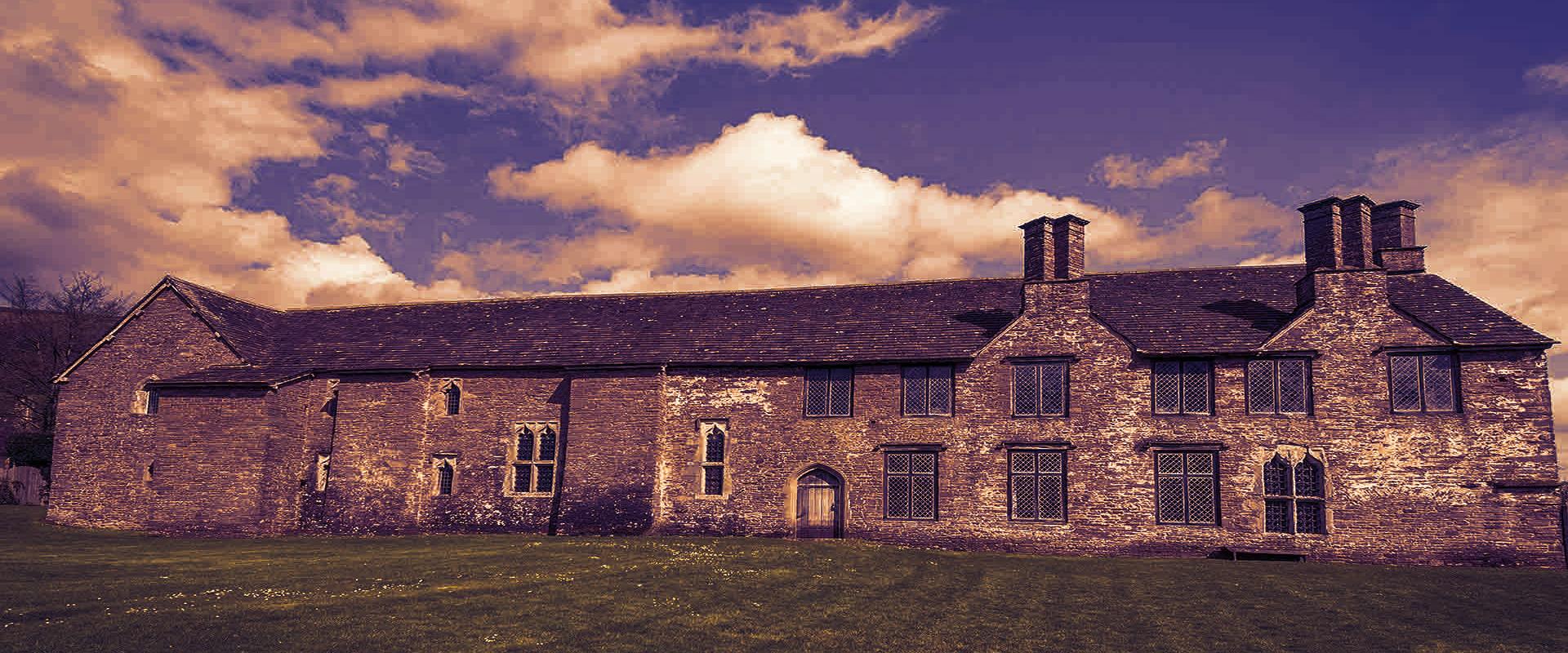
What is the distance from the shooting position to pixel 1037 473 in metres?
28.7

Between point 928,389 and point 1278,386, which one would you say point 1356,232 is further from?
point 928,389

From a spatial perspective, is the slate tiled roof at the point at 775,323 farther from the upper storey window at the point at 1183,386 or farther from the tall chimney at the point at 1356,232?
the tall chimney at the point at 1356,232

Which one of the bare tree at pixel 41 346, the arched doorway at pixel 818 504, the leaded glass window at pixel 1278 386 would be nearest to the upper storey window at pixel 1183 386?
the leaded glass window at pixel 1278 386

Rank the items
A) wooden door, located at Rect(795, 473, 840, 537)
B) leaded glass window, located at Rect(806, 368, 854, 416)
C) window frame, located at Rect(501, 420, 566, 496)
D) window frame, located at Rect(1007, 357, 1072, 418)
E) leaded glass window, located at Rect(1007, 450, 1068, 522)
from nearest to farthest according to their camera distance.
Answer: leaded glass window, located at Rect(1007, 450, 1068, 522) → window frame, located at Rect(1007, 357, 1072, 418) → wooden door, located at Rect(795, 473, 840, 537) → leaded glass window, located at Rect(806, 368, 854, 416) → window frame, located at Rect(501, 420, 566, 496)

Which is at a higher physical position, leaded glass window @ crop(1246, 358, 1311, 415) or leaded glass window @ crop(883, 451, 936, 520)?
leaded glass window @ crop(1246, 358, 1311, 415)

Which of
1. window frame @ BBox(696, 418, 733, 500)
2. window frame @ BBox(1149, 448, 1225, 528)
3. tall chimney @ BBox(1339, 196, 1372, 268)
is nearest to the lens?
window frame @ BBox(1149, 448, 1225, 528)


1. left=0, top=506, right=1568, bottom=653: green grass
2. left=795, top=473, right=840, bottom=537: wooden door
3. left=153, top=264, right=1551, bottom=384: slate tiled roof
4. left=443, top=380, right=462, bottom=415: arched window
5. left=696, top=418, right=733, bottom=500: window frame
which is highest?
left=153, top=264, right=1551, bottom=384: slate tiled roof

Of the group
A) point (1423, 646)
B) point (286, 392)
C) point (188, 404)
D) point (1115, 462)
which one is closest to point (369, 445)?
point (286, 392)

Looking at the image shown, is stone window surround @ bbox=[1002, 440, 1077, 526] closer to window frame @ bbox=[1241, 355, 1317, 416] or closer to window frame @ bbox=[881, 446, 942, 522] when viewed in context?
window frame @ bbox=[881, 446, 942, 522]

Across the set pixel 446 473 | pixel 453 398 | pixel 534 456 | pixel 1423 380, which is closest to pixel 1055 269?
pixel 1423 380

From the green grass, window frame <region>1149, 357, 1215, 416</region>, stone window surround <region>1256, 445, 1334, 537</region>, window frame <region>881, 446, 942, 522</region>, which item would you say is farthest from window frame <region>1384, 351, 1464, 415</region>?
window frame <region>881, 446, 942, 522</region>

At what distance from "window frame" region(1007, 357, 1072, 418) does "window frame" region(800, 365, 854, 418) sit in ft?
17.1

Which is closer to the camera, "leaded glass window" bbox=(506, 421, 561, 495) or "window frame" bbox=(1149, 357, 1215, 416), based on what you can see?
"window frame" bbox=(1149, 357, 1215, 416)

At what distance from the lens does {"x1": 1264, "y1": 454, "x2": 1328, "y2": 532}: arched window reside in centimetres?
2675
